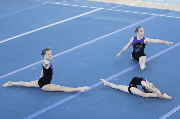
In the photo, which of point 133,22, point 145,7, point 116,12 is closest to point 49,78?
point 133,22

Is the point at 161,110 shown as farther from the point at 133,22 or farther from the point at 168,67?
the point at 133,22

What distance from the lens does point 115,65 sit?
21.0ft

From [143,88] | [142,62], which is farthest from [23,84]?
[142,62]

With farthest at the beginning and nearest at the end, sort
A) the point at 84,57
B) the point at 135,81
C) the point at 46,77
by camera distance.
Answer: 1. the point at 84,57
2. the point at 46,77
3. the point at 135,81

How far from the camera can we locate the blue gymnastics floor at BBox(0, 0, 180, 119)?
4969 mm

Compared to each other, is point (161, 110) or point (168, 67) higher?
point (168, 67)

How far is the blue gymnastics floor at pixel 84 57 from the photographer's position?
16.3ft

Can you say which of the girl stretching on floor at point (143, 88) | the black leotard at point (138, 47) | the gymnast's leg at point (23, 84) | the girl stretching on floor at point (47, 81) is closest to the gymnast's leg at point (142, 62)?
the black leotard at point (138, 47)

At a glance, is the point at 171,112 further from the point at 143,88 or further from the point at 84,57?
the point at 84,57

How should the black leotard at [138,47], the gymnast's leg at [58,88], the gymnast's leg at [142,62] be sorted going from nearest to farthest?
the gymnast's leg at [58,88] < the gymnast's leg at [142,62] < the black leotard at [138,47]

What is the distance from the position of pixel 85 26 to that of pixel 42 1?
3.33m

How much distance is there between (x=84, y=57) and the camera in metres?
6.81

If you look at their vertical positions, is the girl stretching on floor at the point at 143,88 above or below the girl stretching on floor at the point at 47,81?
below

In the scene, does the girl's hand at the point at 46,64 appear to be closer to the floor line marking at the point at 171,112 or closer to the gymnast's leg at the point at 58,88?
the gymnast's leg at the point at 58,88
